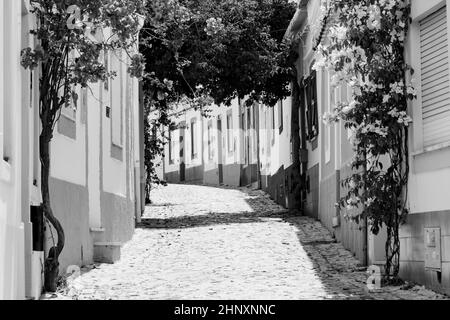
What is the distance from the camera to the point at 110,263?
14812mm

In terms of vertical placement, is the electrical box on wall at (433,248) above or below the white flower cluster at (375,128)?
below

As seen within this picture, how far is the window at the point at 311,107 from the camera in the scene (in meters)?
19.7

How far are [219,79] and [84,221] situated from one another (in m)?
9.20

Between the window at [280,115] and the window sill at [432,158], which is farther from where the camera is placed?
the window at [280,115]

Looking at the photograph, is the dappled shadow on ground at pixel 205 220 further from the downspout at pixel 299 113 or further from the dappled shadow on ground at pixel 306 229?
the downspout at pixel 299 113

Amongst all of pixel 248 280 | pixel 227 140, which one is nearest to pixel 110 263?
pixel 248 280

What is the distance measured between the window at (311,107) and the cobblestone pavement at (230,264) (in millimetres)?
1828

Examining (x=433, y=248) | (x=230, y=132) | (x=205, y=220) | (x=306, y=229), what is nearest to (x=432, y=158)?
(x=433, y=248)

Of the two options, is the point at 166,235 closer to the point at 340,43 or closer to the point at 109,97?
the point at 109,97

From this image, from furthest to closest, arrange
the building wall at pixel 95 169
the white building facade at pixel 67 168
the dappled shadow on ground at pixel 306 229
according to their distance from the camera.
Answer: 1. the building wall at pixel 95 169
2. the dappled shadow on ground at pixel 306 229
3. the white building facade at pixel 67 168

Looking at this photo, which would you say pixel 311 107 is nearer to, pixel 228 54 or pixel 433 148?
pixel 228 54

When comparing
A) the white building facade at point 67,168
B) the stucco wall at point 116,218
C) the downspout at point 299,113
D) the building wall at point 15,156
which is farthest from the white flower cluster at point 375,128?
the downspout at point 299,113

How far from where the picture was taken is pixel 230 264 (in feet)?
46.2

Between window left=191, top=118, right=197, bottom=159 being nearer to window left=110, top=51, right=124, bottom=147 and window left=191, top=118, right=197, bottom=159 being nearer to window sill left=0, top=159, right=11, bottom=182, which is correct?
window left=110, top=51, right=124, bottom=147
